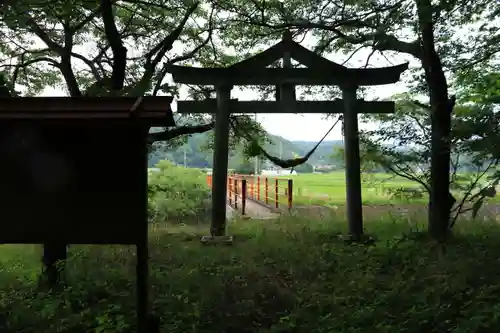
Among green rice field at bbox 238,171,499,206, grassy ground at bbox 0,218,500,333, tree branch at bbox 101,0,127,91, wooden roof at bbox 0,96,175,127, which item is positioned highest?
tree branch at bbox 101,0,127,91

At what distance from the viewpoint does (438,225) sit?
6.91m

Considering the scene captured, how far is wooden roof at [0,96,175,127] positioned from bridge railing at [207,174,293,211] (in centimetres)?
824

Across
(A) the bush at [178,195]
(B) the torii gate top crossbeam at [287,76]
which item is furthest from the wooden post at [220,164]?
(A) the bush at [178,195]

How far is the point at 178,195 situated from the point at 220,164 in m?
5.51

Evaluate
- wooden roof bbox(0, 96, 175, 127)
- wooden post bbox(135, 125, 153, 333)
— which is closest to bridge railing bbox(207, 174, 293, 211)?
wooden post bbox(135, 125, 153, 333)

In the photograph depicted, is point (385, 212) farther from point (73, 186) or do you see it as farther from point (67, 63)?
point (73, 186)

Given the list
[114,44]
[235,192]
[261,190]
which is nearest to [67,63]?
[114,44]

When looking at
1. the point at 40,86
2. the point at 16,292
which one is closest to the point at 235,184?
the point at 40,86

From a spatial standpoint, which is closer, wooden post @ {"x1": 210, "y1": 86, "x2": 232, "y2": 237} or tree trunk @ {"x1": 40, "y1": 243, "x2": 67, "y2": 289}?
tree trunk @ {"x1": 40, "y1": 243, "x2": 67, "y2": 289}

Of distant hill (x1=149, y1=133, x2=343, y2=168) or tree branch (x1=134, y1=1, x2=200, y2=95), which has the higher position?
tree branch (x1=134, y1=1, x2=200, y2=95)

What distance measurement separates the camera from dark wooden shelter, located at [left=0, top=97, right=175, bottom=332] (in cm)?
382

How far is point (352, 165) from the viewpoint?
309 inches

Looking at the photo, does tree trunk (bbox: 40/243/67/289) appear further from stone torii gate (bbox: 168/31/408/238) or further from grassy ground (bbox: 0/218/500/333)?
stone torii gate (bbox: 168/31/408/238)

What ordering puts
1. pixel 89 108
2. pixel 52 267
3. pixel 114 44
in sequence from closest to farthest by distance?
pixel 89 108 < pixel 52 267 < pixel 114 44
